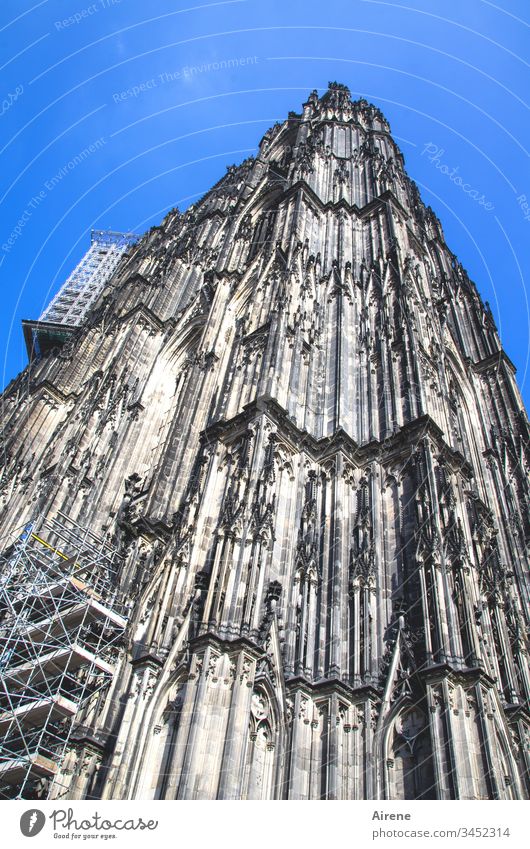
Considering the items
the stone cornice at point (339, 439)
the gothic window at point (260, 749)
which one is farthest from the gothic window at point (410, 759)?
the stone cornice at point (339, 439)

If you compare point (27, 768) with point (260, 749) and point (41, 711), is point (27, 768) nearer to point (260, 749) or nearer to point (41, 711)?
point (41, 711)

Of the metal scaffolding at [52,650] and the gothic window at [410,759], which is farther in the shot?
the metal scaffolding at [52,650]

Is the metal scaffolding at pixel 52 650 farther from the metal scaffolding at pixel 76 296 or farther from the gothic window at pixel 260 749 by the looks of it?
the metal scaffolding at pixel 76 296

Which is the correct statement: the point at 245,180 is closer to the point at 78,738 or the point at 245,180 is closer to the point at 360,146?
the point at 360,146

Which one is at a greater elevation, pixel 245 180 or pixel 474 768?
pixel 245 180

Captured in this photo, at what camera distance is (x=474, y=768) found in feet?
30.5

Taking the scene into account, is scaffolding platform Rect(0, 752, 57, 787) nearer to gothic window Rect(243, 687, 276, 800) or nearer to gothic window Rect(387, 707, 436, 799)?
gothic window Rect(243, 687, 276, 800)

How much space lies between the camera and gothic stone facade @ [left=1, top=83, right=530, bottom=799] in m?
10.0

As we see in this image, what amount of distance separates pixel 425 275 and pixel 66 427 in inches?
597

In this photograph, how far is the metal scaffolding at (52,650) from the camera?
13500 mm

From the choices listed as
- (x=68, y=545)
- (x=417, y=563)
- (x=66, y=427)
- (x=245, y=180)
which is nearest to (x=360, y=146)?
(x=245, y=180)

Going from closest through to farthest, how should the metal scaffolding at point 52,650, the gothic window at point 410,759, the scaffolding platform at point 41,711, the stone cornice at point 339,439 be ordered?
the gothic window at point 410,759 < the metal scaffolding at point 52,650 < the scaffolding platform at point 41,711 < the stone cornice at point 339,439

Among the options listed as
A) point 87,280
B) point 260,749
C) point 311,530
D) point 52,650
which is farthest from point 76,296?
point 260,749

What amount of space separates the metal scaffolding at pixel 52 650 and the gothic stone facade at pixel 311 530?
82cm
